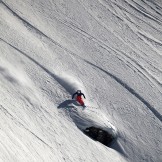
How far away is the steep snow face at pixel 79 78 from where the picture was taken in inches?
424

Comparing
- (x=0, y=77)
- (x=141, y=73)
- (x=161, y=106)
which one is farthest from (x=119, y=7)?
(x=0, y=77)

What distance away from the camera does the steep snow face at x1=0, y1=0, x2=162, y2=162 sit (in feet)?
35.4

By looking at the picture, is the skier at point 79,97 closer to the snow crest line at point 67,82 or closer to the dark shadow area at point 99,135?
the snow crest line at point 67,82

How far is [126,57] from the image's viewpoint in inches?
547

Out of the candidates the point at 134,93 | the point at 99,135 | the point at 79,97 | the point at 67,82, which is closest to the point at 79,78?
the point at 67,82

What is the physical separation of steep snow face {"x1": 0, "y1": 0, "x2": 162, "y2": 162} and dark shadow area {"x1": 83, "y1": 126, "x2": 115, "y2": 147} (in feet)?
0.57

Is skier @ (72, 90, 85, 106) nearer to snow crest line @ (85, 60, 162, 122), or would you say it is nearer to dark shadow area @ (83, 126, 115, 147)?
dark shadow area @ (83, 126, 115, 147)

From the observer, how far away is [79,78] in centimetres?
1284

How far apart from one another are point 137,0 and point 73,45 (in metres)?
3.89

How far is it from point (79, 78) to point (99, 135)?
2468 millimetres

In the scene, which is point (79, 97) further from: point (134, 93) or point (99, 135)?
point (134, 93)

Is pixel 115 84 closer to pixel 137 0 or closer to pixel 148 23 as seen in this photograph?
pixel 148 23

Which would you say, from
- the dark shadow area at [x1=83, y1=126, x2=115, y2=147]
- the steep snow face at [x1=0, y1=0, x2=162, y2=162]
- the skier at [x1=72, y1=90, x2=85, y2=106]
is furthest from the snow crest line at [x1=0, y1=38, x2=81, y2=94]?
the dark shadow area at [x1=83, y1=126, x2=115, y2=147]

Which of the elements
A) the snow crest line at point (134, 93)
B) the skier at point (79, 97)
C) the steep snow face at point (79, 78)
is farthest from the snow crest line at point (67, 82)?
the snow crest line at point (134, 93)
